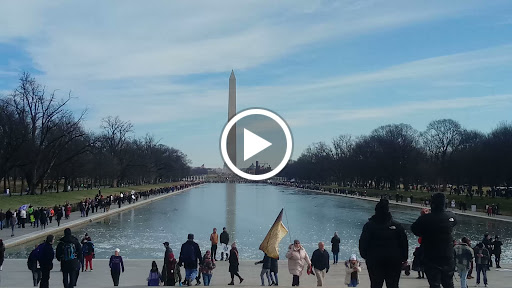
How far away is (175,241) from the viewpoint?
2852cm

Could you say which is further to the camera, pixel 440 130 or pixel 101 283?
pixel 440 130

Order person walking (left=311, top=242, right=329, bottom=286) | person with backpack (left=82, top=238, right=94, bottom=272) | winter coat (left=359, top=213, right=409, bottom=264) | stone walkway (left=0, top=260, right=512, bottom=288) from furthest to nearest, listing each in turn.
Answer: person with backpack (left=82, top=238, right=94, bottom=272) < stone walkway (left=0, top=260, right=512, bottom=288) < person walking (left=311, top=242, right=329, bottom=286) < winter coat (left=359, top=213, right=409, bottom=264)

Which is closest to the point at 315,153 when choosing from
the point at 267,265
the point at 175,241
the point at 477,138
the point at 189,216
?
the point at 477,138

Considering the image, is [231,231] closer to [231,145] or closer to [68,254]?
[231,145]

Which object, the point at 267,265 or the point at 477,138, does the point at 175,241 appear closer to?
the point at 267,265

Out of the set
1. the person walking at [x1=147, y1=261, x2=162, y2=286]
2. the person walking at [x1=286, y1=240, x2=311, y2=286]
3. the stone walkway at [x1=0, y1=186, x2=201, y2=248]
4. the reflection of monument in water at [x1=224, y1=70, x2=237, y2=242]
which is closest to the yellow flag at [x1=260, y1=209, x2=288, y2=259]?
the person walking at [x1=286, y1=240, x2=311, y2=286]

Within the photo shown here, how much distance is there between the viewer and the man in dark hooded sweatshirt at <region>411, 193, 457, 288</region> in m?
6.20

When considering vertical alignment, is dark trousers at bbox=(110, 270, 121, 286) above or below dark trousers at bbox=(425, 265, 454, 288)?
below

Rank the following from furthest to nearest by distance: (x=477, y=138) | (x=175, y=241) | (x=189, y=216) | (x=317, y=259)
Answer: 1. (x=477, y=138)
2. (x=189, y=216)
3. (x=175, y=241)
4. (x=317, y=259)

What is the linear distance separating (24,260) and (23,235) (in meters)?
9.05

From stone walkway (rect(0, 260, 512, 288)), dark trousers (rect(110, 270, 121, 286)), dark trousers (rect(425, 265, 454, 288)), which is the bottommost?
stone walkway (rect(0, 260, 512, 288))

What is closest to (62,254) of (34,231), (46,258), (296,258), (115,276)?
(46,258)

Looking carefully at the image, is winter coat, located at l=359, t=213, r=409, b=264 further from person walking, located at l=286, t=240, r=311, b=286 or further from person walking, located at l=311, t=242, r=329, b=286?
person walking, located at l=311, t=242, r=329, b=286

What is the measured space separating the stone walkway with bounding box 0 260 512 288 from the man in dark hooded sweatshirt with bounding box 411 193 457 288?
27.8 ft
